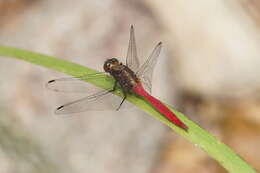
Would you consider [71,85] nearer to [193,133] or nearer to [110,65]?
[110,65]

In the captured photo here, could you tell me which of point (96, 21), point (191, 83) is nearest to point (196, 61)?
point (191, 83)

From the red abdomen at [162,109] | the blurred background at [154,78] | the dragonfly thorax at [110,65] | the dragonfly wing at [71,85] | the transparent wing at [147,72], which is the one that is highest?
the red abdomen at [162,109]

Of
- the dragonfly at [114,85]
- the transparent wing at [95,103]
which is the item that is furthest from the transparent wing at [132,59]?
the transparent wing at [95,103]

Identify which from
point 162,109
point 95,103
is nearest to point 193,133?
point 162,109

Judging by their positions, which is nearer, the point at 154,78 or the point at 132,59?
the point at 132,59

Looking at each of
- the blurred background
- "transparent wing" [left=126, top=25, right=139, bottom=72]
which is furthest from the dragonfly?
the blurred background

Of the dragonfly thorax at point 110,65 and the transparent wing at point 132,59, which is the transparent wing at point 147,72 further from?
the dragonfly thorax at point 110,65

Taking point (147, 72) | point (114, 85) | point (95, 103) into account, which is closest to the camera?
point (114, 85)
